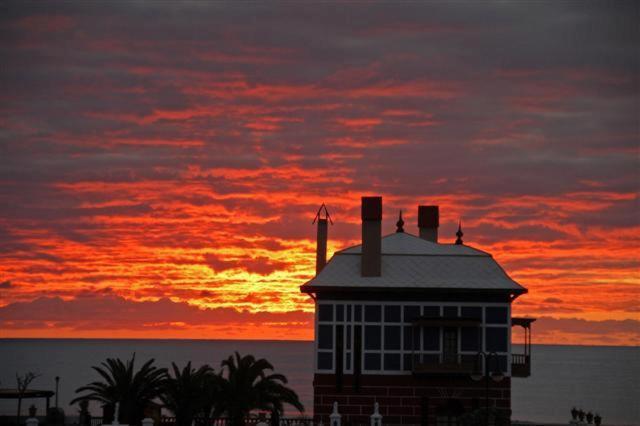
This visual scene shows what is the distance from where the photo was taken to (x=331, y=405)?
197 ft

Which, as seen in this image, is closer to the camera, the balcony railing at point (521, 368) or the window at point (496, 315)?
the window at point (496, 315)

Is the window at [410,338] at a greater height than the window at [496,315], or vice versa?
the window at [496,315]

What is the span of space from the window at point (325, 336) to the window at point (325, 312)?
1.37ft

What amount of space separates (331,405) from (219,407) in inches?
251

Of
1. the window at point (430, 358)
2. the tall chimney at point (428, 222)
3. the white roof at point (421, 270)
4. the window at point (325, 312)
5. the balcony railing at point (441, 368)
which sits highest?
the tall chimney at point (428, 222)

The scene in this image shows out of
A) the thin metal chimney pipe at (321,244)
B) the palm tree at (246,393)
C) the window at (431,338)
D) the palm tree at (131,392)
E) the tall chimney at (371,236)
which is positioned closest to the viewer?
the palm tree at (246,393)

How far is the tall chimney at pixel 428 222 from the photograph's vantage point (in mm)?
70000

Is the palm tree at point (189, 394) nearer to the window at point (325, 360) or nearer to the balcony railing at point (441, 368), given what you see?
the window at point (325, 360)

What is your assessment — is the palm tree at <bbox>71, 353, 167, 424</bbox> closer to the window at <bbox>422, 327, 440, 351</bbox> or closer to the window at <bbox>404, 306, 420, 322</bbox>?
the window at <bbox>404, 306, 420, 322</bbox>

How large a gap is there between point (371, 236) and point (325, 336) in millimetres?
5921

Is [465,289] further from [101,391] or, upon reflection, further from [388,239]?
[101,391]

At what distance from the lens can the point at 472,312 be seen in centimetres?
6069

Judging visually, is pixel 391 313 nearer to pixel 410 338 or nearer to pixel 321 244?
pixel 410 338

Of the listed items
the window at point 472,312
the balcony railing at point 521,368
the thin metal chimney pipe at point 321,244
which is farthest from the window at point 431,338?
the thin metal chimney pipe at point 321,244
